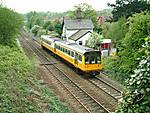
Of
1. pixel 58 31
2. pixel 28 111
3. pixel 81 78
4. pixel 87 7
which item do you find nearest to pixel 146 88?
pixel 28 111

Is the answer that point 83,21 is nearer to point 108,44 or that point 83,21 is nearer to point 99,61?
point 108,44

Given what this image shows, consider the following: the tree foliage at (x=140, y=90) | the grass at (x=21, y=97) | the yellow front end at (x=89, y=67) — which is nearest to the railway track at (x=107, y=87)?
the yellow front end at (x=89, y=67)


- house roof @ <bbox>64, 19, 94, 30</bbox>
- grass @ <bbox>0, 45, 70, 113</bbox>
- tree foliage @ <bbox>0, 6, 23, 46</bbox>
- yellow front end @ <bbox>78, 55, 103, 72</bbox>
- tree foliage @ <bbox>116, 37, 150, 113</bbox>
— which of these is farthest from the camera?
house roof @ <bbox>64, 19, 94, 30</bbox>

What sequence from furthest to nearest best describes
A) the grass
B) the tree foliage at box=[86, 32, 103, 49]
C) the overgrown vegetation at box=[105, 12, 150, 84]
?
the tree foliage at box=[86, 32, 103, 49] → the overgrown vegetation at box=[105, 12, 150, 84] → the grass

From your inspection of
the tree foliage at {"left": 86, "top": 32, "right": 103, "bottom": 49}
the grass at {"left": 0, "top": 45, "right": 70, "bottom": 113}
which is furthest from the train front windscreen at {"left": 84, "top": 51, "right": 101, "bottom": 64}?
the tree foliage at {"left": 86, "top": 32, "right": 103, "bottom": 49}

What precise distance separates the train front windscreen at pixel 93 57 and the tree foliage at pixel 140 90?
20653 millimetres

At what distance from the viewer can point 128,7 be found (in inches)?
1570

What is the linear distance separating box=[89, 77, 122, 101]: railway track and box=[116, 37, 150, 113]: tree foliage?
44.8ft

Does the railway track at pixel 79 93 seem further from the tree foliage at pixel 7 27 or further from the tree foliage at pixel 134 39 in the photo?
the tree foliage at pixel 7 27

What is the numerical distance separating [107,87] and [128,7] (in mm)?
19712

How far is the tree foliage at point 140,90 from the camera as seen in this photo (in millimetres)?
4852

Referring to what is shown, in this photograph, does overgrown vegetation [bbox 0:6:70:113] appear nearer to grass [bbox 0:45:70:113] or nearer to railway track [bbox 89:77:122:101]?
grass [bbox 0:45:70:113]

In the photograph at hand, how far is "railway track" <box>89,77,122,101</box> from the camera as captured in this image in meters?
20.2

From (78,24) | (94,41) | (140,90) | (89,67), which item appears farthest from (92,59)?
(78,24)
